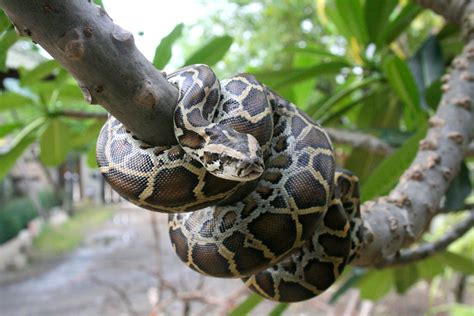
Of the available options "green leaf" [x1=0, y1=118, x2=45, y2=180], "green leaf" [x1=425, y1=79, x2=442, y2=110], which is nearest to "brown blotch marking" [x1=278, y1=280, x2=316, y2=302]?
"green leaf" [x1=425, y1=79, x2=442, y2=110]

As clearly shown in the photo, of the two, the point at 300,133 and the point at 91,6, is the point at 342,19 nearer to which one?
the point at 300,133

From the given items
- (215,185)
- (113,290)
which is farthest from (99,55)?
(113,290)

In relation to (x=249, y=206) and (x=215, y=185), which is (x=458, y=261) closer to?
(x=249, y=206)

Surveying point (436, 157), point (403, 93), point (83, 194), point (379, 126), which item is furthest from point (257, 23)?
point (83, 194)

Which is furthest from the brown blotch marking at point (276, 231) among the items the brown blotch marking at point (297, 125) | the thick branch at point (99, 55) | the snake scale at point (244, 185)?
the thick branch at point (99, 55)

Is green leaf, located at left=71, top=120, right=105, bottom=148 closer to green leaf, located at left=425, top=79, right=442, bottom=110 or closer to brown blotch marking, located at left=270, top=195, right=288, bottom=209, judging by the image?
brown blotch marking, located at left=270, top=195, right=288, bottom=209

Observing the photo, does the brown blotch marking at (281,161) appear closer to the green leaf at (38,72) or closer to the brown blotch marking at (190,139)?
the brown blotch marking at (190,139)
